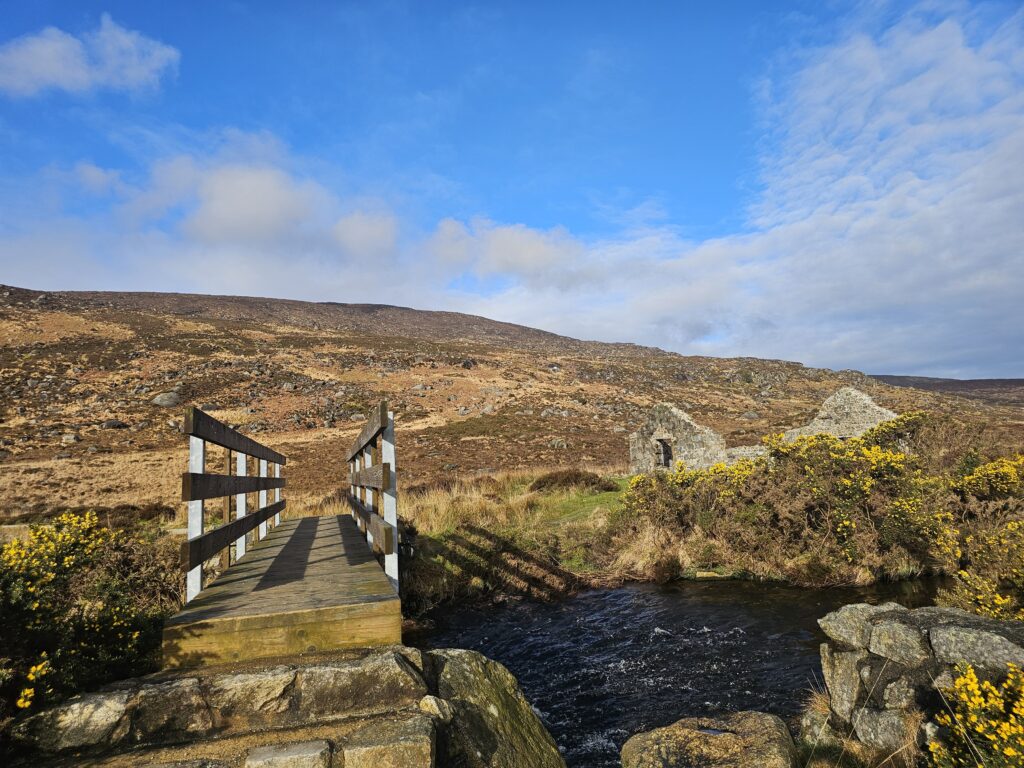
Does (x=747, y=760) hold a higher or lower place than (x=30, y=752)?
lower

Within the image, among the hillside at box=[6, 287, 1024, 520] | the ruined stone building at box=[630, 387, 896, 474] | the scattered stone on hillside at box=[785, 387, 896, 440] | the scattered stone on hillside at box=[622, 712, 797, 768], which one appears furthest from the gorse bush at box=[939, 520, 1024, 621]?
the scattered stone on hillside at box=[785, 387, 896, 440]

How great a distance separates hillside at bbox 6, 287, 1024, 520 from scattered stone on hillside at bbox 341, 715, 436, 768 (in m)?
16.3

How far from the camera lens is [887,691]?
4617 mm

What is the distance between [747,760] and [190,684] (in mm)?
3691

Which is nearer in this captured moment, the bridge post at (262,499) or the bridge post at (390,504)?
the bridge post at (390,504)

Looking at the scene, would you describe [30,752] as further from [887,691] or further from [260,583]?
[887,691]

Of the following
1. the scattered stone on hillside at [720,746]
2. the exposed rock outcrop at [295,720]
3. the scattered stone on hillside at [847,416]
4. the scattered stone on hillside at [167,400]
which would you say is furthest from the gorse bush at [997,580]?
the scattered stone on hillside at [167,400]

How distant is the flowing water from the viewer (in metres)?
5.75

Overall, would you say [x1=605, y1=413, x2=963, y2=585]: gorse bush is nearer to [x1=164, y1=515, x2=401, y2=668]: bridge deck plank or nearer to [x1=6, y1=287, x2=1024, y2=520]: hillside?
[x1=6, y1=287, x2=1024, y2=520]: hillside

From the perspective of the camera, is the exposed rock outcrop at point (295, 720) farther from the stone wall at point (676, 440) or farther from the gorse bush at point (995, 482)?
the stone wall at point (676, 440)

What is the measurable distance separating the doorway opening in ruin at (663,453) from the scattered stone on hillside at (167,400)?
39755 millimetres

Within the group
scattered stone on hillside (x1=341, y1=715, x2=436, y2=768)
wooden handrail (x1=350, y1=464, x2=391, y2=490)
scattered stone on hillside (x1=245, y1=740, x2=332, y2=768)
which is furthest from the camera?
wooden handrail (x1=350, y1=464, x2=391, y2=490)

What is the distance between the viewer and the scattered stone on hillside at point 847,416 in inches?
723

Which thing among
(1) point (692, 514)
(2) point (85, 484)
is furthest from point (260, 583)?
(2) point (85, 484)
